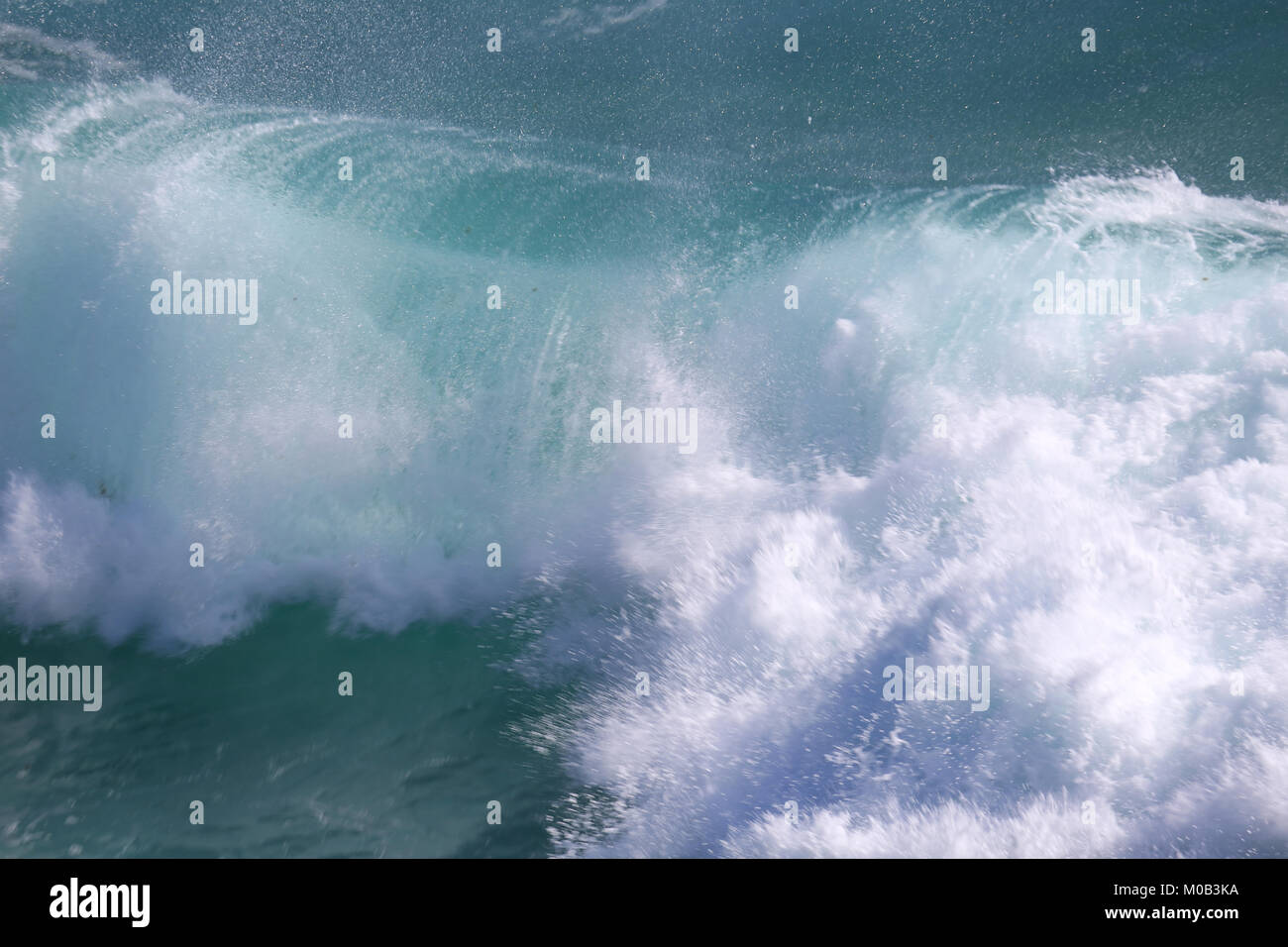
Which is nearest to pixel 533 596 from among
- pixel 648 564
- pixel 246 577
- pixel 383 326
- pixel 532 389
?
pixel 648 564

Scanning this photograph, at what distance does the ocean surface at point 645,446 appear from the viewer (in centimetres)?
410

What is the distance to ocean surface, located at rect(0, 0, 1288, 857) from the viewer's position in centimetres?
410

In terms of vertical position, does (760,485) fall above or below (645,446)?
below

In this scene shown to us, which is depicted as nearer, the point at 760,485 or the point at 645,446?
the point at 760,485

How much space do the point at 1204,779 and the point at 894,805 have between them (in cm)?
163

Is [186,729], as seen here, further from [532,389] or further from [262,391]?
[532,389]

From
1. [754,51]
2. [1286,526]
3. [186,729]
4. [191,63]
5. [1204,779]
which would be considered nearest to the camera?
[1204,779]

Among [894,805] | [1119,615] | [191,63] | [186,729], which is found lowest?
[894,805]

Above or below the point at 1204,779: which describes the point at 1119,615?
above

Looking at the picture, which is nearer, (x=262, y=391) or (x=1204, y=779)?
(x=1204, y=779)

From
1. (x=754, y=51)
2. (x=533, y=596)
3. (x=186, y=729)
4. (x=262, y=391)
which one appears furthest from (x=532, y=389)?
(x=754, y=51)

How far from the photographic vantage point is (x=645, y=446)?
530 centimetres

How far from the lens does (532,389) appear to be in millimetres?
5520

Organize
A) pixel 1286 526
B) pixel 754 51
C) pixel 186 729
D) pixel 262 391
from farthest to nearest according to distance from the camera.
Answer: pixel 754 51
pixel 262 391
pixel 1286 526
pixel 186 729
